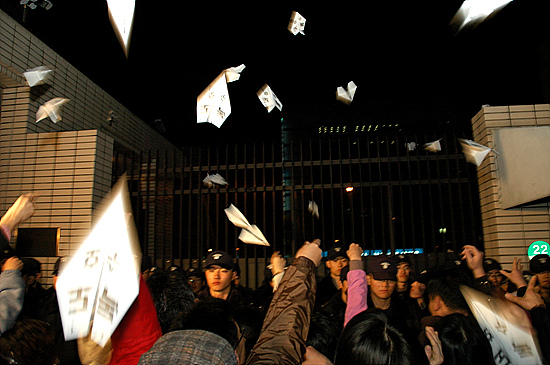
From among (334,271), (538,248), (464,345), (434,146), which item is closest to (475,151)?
(434,146)

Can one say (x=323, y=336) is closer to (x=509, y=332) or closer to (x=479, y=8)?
(x=509, y=332)

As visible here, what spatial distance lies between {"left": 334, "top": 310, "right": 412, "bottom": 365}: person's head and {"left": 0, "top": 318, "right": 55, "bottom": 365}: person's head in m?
1.22

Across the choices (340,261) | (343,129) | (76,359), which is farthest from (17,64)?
(343,129)

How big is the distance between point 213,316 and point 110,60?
24.7 ft

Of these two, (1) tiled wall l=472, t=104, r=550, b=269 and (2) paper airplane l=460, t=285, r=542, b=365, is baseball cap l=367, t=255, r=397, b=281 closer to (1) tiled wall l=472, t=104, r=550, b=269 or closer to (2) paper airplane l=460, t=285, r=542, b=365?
(2) paper airplane l=460, t=285, r=542, b=365

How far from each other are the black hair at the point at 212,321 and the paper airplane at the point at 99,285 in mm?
396

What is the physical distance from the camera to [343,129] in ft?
43.7

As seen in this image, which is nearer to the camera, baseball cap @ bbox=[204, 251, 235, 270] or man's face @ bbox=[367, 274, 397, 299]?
man's face @ bbox=[367, 274, 397, 299]

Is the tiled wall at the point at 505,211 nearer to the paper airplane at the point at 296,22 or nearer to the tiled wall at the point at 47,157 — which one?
the paper airplane at the point at 296,22

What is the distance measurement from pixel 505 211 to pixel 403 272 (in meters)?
2.35

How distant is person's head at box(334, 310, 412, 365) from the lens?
4.08 ft

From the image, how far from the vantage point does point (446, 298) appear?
266 centimetres

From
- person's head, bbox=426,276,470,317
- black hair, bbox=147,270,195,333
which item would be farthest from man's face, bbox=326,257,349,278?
black hair, bbox=147,270,195,333

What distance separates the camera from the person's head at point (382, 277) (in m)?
3.70
